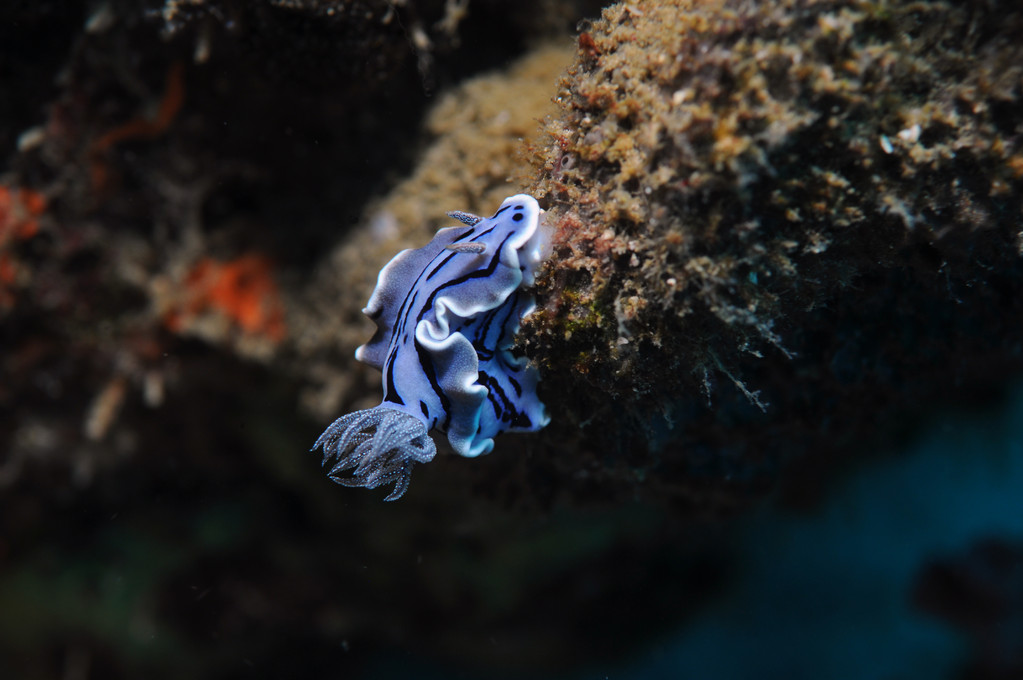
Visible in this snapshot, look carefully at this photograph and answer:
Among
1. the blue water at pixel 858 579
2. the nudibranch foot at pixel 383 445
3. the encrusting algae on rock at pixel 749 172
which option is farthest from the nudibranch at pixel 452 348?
the blue water at pixel 858 579

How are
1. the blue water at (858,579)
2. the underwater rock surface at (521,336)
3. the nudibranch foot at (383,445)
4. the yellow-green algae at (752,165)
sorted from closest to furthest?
the yellow-green algae at (752,165), the underwater rock surface at (521,336), the nudibranch foot at (383,445), the blue water at (858,579)

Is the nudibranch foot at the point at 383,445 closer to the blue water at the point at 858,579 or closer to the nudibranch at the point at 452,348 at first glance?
the nudibranch at the point at 452,348

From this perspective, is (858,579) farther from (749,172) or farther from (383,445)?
(383,445)

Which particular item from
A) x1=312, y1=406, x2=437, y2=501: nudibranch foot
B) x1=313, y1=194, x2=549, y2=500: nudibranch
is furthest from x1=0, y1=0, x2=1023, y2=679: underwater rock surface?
x1=312, y1=406, x2=437, y2=501: nudibranch foot

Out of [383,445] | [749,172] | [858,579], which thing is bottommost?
[858,579]

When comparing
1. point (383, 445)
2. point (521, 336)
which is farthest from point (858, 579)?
point (383, 445)

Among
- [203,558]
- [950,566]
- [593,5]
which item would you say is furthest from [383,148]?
[950,566]

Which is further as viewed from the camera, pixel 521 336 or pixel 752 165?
pixel 521 336
